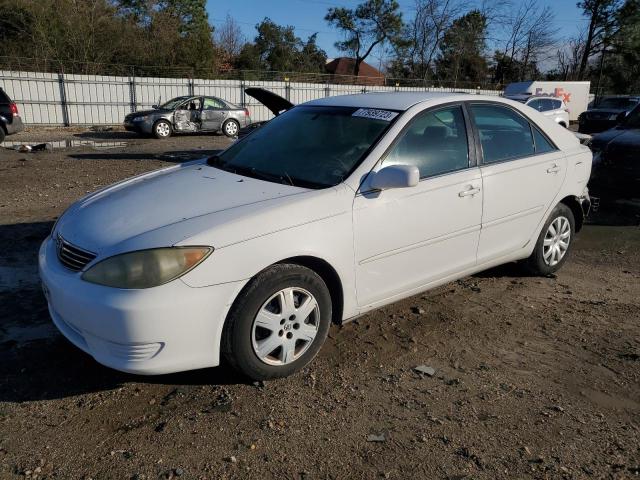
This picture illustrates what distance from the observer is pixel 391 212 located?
3328 millimetres

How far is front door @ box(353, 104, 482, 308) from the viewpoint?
3.27 metres

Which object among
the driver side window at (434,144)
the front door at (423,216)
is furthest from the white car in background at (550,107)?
the front door at (423,216)

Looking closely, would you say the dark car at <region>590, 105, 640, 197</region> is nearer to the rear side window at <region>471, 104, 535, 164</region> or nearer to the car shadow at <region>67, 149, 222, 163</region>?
the rear side window at <region>471, 104, 535, 164</region>

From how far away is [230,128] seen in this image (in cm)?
1986

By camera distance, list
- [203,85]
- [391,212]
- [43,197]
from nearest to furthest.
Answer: [391,212] < [43,197] < [203,85]

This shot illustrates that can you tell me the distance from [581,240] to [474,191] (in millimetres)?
3297

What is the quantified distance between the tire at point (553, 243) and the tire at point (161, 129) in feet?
49.9

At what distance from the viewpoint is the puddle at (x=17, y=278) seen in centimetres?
434

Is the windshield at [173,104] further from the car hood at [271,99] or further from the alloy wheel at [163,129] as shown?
the car hood at [271,99]

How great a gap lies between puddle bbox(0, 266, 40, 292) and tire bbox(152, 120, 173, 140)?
539 inches

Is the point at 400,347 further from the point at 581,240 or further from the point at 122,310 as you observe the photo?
the point at 581,240

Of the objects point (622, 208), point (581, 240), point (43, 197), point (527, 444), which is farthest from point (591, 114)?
point (527, 444)

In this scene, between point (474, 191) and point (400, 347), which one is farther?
point (474, 191)

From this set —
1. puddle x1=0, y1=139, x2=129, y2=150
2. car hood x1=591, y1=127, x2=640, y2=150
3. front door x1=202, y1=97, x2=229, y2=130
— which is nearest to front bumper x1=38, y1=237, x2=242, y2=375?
car hood x1=591, y1=127, x2=640, y2=150
